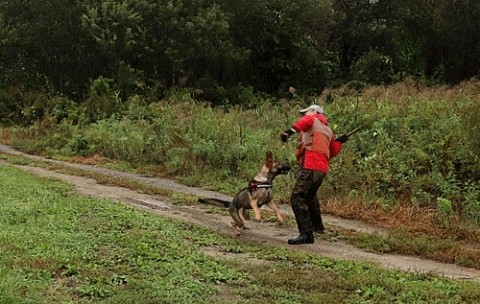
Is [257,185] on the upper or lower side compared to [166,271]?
upper

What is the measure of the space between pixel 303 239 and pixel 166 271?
2571mm

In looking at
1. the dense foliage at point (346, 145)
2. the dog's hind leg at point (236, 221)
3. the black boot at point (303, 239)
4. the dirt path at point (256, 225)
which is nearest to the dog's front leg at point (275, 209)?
the dirt path at point (256, 225)

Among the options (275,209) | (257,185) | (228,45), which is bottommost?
(275,209)

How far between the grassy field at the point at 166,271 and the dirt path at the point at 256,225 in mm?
541

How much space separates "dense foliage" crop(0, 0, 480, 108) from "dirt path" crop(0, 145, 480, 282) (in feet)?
40.5

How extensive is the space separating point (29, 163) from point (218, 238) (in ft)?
34.2

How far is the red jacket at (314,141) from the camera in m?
8.31

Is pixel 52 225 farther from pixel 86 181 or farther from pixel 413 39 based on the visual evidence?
pixel 413 39

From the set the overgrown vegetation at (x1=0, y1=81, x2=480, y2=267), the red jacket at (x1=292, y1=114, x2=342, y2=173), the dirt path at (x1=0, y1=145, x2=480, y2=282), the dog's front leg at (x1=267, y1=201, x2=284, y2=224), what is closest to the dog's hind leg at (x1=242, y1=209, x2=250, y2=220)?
the dirt path at (x1=0, y1=145, x2=480, y2=282)

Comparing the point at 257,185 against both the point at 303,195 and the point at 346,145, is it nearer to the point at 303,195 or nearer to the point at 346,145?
the point at 303,195

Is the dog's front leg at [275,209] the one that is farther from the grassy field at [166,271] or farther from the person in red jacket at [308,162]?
the grassy field at [166,271]

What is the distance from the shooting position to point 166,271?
6.34 m

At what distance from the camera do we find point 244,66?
105ft

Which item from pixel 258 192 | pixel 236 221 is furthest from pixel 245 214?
pixel 258 192
